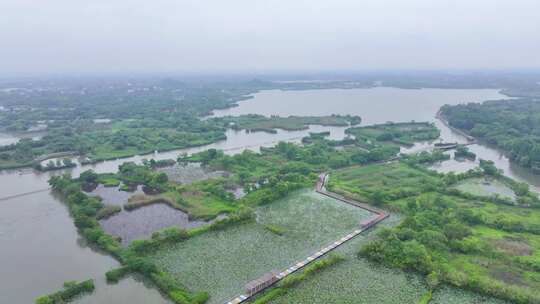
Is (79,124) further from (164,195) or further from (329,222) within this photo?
(329,222)

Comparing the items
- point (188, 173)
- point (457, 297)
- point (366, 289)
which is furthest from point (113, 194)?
point (457, 297)

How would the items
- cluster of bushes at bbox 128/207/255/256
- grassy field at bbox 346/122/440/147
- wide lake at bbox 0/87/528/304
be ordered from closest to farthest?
1. wide lake at bbox 0/87/528/304
2. cluster of bushes at bbox 128/207/255/256
3. grassy field at bbox 346/122/440/147

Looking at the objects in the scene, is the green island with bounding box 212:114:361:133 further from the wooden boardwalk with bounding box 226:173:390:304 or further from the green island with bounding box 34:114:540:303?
the wooden boardwalk with bounding box 226:173:390:304

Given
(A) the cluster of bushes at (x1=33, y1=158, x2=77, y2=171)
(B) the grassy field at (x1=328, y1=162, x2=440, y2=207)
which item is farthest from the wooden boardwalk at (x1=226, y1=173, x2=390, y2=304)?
(A) the cluster of bushes at (x1=33, y1=158, x2=77, y2=171)

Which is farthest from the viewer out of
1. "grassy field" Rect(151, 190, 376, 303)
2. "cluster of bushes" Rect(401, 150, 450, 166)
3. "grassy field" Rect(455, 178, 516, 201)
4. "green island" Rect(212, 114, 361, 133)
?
"green island" Rect(212, 114, 361, 133)

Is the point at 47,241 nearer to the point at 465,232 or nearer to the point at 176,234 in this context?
the point at 176,234

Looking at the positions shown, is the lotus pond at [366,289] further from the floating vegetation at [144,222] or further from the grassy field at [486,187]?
the grassy field at [486,187]

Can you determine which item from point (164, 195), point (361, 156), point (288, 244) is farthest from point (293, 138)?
point (288, 244)
